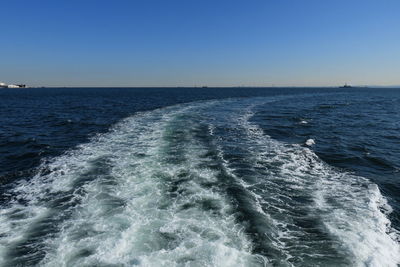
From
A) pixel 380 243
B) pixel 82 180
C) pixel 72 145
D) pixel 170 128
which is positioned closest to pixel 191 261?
pixel 380 243

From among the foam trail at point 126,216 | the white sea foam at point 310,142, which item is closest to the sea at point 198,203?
the foam trail at point 126,216

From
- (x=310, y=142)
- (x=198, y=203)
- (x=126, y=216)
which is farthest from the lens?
(x=310, y=142)

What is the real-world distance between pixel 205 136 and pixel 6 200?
1431 cm

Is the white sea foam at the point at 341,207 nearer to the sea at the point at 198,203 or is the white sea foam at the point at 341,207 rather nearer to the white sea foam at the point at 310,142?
the sea at the point at 198,203

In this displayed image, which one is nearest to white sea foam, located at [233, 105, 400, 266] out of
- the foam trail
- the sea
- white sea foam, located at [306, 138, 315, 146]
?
the sea

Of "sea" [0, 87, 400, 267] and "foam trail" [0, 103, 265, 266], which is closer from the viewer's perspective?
"foam trail" [0, 103, 265, 266]

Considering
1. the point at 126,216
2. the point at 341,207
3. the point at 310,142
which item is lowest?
the point at 341,207

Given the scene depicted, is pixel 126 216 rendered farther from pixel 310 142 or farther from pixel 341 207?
pixel 310 142

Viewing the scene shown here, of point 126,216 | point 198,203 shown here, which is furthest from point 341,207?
point 126,216

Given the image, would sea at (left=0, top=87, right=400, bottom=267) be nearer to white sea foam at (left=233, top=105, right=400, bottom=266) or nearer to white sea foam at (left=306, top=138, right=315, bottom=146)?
white sea foam at (left=233, top=105, right=400, bottom=266)

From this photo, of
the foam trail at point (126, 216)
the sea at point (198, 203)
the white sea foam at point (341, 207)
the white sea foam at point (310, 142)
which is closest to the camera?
the foam trail at point (126, 216)

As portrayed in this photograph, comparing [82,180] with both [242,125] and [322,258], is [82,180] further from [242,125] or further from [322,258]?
[242,125]

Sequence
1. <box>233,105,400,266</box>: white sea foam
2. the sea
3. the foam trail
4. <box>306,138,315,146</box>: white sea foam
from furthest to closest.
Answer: <box>306,138,315,146</box>: white sea foam, <box>233,105,400,266</box>: white sea foam, the sea, the foam trail

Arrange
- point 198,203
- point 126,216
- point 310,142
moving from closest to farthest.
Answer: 1. point 126,216
2. point 198,203
3. point 310,142
